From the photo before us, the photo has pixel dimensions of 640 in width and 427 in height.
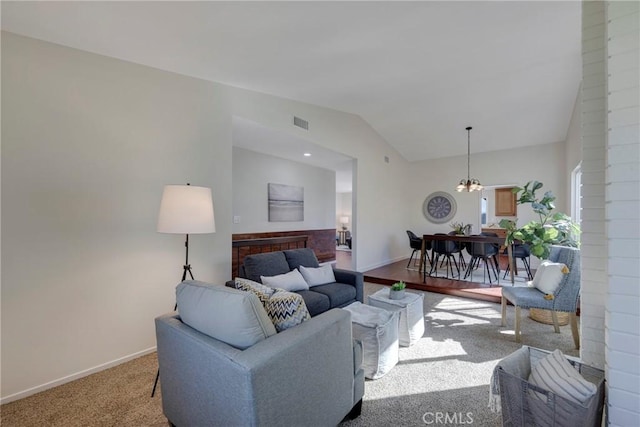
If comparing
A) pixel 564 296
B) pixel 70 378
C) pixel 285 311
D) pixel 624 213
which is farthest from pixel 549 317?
pixel 70 378

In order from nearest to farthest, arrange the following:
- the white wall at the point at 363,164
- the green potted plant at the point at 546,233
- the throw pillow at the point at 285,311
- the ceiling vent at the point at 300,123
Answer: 1. the throw pillow at the point at 285,311
2. the green potted plant at the point at 546,233
3. the white wall at the point at 363,164
4. the ceiling vent at the point at 300,123

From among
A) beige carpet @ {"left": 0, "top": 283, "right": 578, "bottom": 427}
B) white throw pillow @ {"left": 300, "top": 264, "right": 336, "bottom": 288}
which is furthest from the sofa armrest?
beige carpet @ {"left": 0, "top": 283, "right": 578, "bottom": 427}

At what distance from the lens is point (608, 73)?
1.37 meters

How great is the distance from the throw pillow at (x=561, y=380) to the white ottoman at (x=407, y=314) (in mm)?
1120

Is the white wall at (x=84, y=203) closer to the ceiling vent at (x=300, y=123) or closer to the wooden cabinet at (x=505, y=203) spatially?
the ceiling vent at (x=300, y=123)

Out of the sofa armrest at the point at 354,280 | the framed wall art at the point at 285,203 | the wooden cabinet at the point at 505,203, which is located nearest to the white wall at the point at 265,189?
the framed wall art at the point at 285,203

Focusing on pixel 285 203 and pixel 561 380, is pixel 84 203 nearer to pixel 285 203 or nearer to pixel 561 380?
pixel 561 380

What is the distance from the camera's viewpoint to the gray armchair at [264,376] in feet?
3.79

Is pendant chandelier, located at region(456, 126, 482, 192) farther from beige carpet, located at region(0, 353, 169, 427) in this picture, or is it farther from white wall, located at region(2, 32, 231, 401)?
beige carpet, located at region(0, 353, 169, 427)

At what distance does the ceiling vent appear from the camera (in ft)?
13.3

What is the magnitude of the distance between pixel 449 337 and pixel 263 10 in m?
3.44

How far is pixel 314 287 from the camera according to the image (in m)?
3.19

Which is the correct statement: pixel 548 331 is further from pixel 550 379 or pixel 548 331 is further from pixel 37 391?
pixel 37 391

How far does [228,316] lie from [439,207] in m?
6.88
